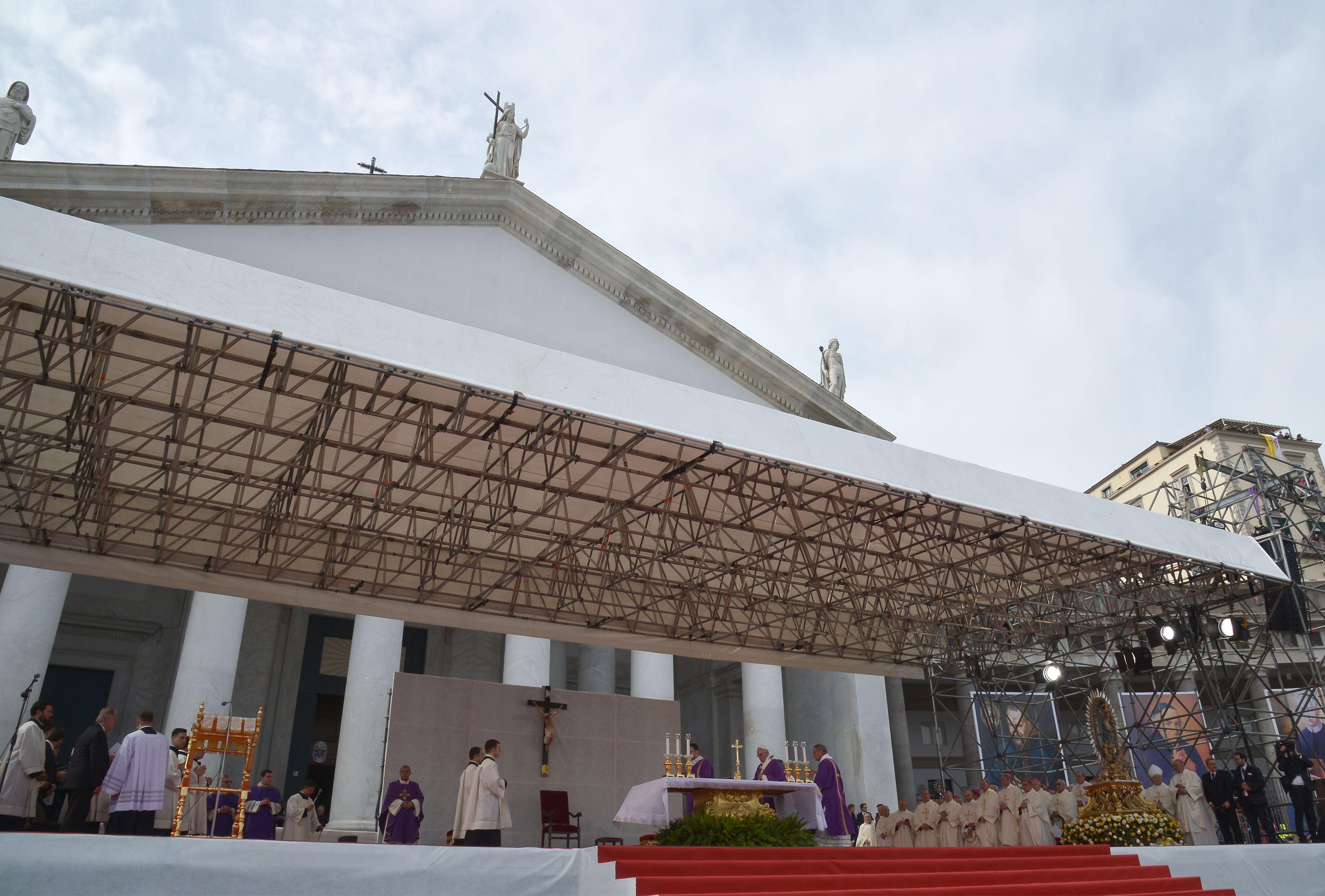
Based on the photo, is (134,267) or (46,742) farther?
(46,742)

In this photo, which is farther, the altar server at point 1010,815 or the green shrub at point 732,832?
the altar server at point 1010,815

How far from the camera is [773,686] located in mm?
24406

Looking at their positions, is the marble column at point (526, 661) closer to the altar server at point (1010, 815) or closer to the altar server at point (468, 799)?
the altar server at point (468, 799)

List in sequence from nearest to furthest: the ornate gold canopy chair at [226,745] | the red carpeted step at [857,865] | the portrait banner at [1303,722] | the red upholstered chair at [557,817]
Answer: the red carpeted step at [857,865]
the ornate gold canopy chair at [226,745]
the portrait banner at [1303,722]
the red upholstered chair at [557,817]

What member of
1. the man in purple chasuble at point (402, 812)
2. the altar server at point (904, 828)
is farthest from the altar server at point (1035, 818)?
the man in purple chasuble at point (402, 812)

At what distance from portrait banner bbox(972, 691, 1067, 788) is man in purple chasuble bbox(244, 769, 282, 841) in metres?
12.7

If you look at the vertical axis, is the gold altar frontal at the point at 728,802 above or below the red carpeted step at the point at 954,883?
above

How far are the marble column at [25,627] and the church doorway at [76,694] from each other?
5400 millimetres

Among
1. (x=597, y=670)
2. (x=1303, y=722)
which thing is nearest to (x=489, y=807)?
(x=597, y=670)

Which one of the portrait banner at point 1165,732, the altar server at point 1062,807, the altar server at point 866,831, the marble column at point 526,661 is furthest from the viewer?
the marble column at point 526,661

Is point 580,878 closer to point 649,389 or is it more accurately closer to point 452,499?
point 649,389

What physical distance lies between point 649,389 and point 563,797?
1038cm

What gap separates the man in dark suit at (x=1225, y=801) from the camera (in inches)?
579

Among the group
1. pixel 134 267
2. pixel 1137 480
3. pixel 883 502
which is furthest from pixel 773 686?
pixel 1137 480
